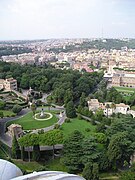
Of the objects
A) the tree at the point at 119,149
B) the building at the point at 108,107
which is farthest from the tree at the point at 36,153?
the building at the point at 108,107

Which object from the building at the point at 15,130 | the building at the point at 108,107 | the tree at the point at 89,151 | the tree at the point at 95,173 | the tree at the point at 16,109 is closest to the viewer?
the tree at the point at 95,173

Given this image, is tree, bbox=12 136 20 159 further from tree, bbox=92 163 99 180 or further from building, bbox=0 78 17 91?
building, bbox=0 78 17 91

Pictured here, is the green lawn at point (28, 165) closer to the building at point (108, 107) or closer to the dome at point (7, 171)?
the dome at point (7, 171)

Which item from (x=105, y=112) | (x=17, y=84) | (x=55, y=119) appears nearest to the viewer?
(x=55, y=119)

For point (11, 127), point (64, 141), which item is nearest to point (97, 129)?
point (64, 141)

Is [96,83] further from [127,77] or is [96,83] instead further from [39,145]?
[39,145]

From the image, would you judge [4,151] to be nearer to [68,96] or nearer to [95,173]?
[95,173]

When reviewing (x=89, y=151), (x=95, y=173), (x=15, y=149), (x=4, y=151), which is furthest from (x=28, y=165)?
(x=95, y=173)
